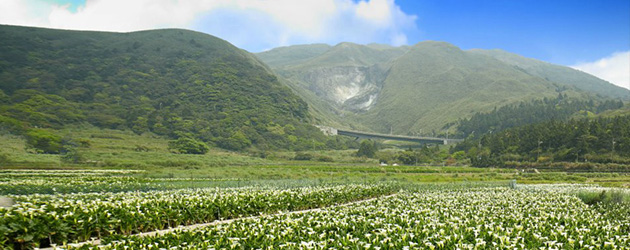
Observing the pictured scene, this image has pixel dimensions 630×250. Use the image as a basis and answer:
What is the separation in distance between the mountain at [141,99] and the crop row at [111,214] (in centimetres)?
9763

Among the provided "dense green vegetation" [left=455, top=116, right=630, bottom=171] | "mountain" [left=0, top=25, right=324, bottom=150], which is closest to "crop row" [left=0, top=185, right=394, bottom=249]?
"dense green vegetation" [left=455, top=116, right=630, bottom=171]

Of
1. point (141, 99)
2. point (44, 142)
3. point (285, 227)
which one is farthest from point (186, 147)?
point (285, 227)

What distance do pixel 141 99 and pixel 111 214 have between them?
158256 millimetres

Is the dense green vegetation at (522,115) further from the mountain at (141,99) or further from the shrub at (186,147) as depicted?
the shrub at (186,147)

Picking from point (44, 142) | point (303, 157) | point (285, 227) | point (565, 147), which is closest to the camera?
point (285, 227)

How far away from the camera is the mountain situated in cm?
12900

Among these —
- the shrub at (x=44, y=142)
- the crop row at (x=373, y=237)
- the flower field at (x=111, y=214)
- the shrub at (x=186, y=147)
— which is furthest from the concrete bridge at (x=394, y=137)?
the crop row at (x=373, y=237)

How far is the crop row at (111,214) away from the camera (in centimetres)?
1195

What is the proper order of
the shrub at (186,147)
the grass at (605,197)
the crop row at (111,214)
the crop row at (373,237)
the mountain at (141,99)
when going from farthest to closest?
1. the mountain at (141,99)
2. the shrub at (186,147)
3. the grass at (605,197)
4. the crop row at (111,214)
5. the crop row at (373,237)

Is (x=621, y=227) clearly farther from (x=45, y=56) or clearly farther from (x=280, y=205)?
(x=45, y=56)

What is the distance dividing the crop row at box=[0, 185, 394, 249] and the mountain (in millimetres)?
97630

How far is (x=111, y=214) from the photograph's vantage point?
14.4 m

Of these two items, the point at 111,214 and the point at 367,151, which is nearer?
the point at 111,214

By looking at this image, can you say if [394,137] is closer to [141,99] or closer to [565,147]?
[565,147]
